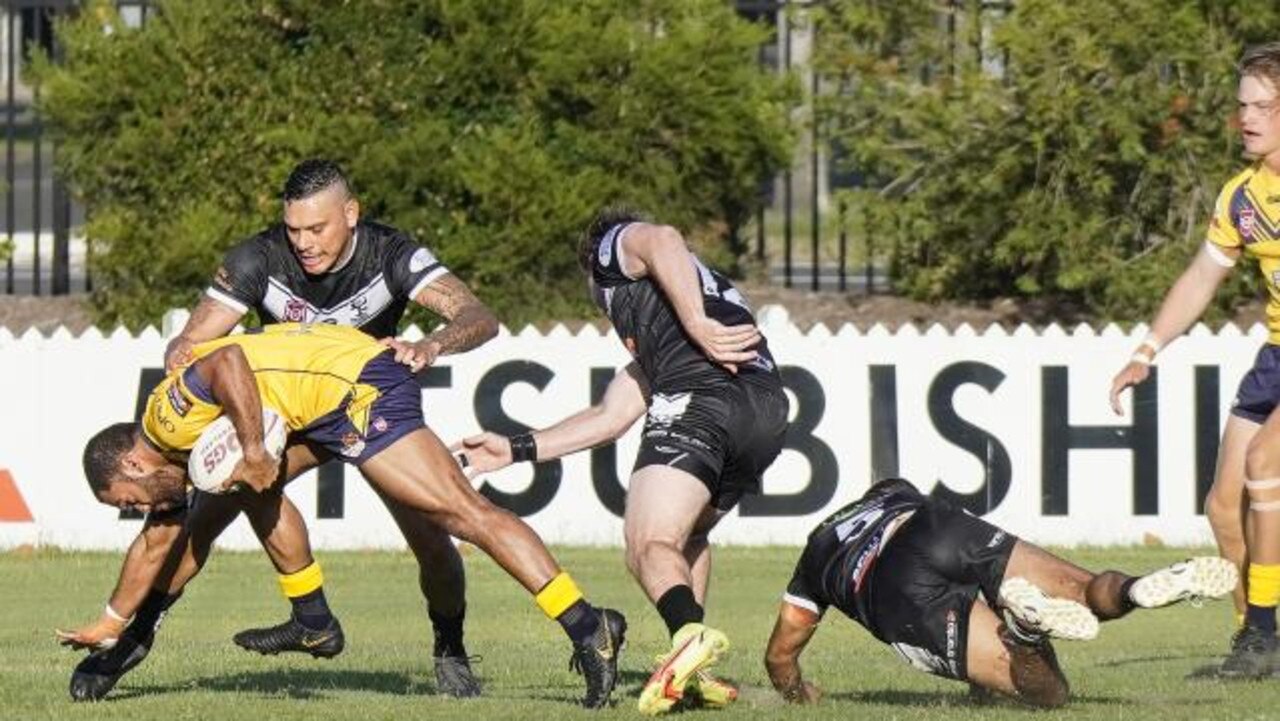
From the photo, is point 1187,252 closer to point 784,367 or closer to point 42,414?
point 784,367

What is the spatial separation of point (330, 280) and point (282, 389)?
879mm

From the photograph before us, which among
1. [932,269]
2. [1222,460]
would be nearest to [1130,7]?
[932,269]

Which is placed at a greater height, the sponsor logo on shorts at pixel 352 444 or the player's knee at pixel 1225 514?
the sponsor logo on shorts at pixel 352 444

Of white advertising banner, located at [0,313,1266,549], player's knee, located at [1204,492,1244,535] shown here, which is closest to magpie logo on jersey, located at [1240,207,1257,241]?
player's knee, located at [1204,492,1244,535]

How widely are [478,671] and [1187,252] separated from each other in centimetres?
1038

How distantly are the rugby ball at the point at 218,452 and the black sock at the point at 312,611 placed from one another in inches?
37.5

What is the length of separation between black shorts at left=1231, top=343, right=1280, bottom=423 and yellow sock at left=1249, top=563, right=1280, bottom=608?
0.56 meters

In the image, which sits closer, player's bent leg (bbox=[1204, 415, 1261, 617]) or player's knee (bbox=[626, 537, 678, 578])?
player's knee (bbox=[626, 537, 678, 578])

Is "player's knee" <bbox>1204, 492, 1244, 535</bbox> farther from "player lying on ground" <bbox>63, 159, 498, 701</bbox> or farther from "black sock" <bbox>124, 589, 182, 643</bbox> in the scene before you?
"black sock" <bbox>124, 589, 182, 643</bbox>

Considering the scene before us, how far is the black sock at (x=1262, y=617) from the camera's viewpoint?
10.4 metres

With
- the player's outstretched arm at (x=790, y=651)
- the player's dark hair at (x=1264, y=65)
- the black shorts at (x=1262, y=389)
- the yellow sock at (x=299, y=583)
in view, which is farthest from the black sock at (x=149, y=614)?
the player's dark hair at (x=1264, y=65)

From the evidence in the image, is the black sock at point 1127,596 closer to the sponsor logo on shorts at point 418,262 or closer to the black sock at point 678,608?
the black sock at point 678,608

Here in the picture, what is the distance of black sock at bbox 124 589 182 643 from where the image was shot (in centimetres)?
1041

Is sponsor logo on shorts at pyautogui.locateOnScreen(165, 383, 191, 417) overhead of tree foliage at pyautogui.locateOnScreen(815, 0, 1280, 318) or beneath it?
A: beneath
